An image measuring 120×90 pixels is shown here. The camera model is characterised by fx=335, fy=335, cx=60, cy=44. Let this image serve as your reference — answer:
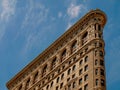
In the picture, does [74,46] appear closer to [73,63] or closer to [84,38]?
[84,38]

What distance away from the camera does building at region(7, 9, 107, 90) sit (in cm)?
7575

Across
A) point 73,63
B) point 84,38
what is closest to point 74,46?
point 84,38

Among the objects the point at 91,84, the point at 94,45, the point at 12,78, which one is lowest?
the point at 91,84

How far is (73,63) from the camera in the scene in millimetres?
83812

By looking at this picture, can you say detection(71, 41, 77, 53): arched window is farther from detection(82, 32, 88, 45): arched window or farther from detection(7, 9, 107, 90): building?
detection(82, 32, 88, 45): arched window

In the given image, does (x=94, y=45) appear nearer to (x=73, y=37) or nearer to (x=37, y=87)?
(x=73, y=37)

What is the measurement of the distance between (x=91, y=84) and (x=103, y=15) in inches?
1026

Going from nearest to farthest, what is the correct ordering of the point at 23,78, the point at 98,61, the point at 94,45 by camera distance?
the point at 98,61
the point at 94,45
the point at 23,78

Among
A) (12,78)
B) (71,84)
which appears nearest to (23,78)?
(12,78)

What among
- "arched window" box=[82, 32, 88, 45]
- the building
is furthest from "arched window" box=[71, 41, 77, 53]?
"arched window" box=[82, 32, 88, 45]

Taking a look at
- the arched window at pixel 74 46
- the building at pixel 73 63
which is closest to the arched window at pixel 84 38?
the building at pixel 73 63

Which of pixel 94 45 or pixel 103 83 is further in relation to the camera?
pixel 94 45

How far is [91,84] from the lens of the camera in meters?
71.9

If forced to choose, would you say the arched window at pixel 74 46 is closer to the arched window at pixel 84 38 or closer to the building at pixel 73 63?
the building at pixel 73 63
